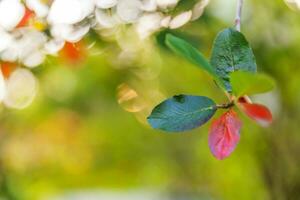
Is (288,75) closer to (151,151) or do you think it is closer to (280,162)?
(280,162)

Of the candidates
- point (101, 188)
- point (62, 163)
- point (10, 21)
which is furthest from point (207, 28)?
point (101, 188)

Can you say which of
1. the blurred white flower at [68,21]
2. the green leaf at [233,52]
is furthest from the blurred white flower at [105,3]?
the green leaf at [233,52]

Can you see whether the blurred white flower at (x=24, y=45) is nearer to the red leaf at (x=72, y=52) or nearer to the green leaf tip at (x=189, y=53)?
the red leaf at (x=72, y=52)

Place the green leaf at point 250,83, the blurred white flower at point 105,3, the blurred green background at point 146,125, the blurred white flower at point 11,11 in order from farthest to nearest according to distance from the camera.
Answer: the blurred green background at point 146,125 < the blurred white flower at point 105,3 < the blurred white flower at point 11,11 < the green leaf at point 250,83

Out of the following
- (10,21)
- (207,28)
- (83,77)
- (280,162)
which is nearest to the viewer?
(10,21)

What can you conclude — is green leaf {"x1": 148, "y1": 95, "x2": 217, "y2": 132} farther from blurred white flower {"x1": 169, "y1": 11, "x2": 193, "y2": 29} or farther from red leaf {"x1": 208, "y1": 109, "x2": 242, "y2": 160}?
blurred white flower {"x1": 169, "y1": 11, "x2": 193, "y2": 29}

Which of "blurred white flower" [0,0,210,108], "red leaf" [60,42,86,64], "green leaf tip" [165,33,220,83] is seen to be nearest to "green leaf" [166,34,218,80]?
"green leaf tip" [165,33,220,83]
